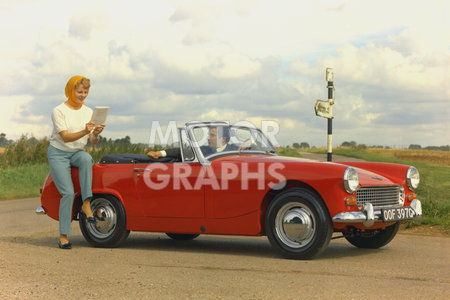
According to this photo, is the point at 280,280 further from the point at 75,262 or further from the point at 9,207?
the point at 9,207

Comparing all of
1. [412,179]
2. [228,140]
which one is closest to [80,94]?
[228,140]

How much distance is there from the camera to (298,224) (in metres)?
7.07

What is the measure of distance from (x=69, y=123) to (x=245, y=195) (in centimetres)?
268

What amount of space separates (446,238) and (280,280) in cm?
494

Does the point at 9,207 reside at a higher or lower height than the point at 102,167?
lower

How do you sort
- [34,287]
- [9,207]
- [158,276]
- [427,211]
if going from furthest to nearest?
[9,207], [427,211], [158,276], [34,287]

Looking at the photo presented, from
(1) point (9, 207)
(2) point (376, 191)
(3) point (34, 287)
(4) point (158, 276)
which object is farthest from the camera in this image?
(1) point (9, 207)

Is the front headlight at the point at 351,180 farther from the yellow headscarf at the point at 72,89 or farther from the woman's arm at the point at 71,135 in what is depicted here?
the yellow headscarf at the point at 72,89

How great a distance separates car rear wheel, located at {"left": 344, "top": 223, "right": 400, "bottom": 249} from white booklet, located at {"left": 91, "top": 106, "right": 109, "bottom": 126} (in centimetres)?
361

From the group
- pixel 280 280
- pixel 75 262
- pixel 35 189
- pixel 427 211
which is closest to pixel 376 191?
pixel 280 280

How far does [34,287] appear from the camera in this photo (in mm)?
5609

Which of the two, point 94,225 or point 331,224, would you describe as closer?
point 331,224

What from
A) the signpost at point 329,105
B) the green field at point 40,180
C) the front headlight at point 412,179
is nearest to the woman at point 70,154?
the front headlight at point 412,179

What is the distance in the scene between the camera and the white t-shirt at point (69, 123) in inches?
326
